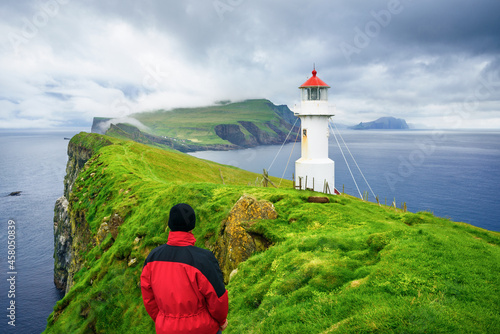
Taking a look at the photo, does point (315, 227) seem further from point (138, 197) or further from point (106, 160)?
point (106, 160)

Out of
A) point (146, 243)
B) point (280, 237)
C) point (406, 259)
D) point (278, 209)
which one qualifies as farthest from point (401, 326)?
point (146, 243)

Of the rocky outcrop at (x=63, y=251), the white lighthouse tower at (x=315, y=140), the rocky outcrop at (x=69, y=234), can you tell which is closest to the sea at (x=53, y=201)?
the white lighthouse tower at (x=315, y=140)

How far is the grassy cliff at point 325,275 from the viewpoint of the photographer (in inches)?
292

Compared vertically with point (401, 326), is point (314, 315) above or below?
below

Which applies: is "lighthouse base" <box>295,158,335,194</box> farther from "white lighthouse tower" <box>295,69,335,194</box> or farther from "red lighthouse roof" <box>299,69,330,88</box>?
"red lighthouse roof" <box>299,69,330,88</box>

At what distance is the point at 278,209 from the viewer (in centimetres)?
1806

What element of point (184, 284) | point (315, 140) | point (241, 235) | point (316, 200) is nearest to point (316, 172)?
point (315, 140)

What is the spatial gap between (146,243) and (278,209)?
924cm

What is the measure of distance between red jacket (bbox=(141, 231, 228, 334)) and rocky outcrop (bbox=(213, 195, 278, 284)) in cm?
888

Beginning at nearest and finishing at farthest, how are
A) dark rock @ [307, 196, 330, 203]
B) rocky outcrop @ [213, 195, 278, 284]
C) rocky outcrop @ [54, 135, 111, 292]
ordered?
rocky outcrop @ [213, 195, 278, 284] < dark rock @ [307, 196, 330, 203] < rocky outcrop @ [54, 135, 111, 292]

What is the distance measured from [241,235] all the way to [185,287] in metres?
9.88

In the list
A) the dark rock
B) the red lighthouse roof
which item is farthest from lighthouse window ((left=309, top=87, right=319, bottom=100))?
the dark rock

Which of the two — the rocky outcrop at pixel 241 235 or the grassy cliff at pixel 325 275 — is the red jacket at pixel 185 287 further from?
the rocky outcrop at pixel 241 235

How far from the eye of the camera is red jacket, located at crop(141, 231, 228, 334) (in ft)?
18.7
